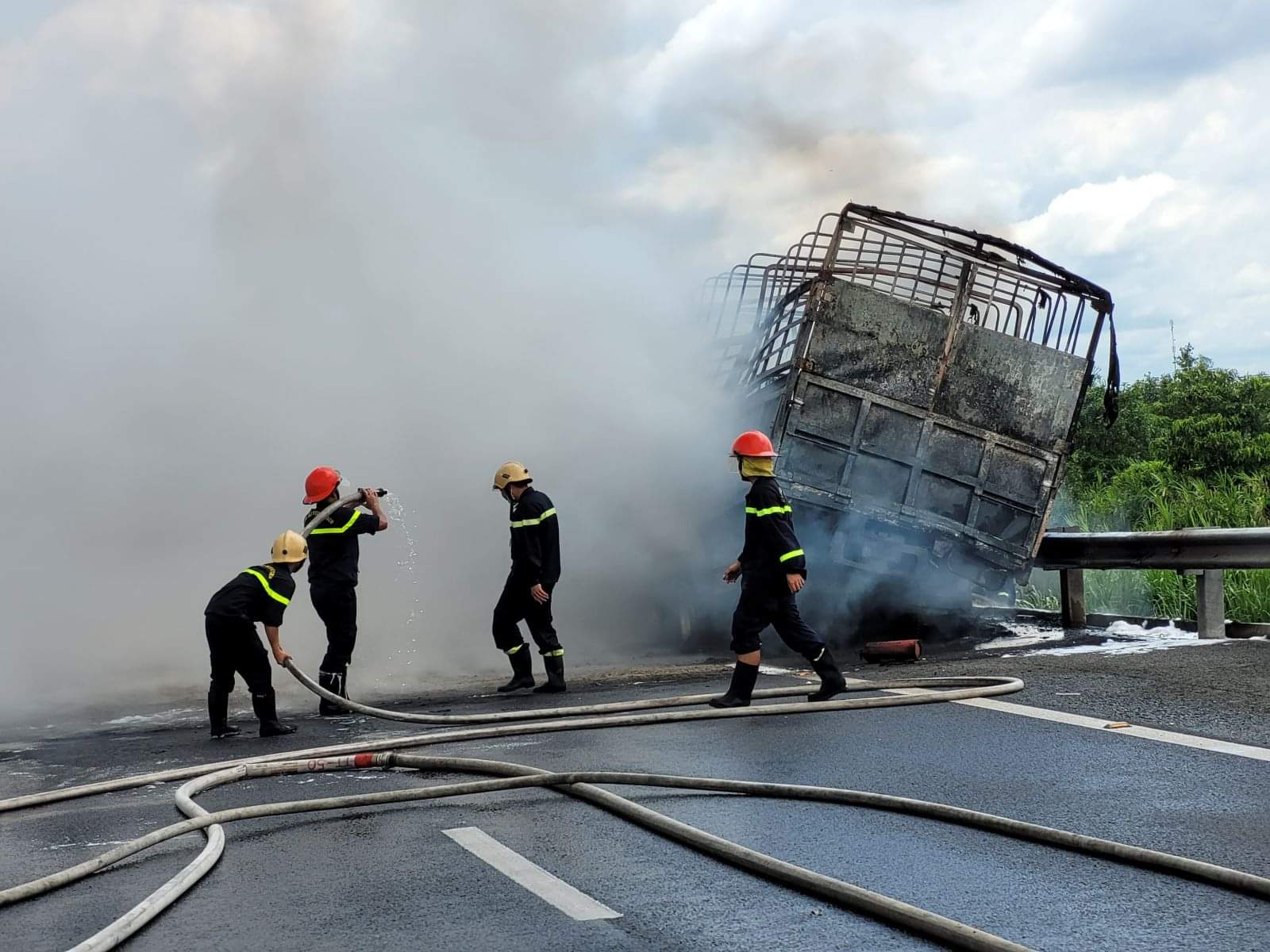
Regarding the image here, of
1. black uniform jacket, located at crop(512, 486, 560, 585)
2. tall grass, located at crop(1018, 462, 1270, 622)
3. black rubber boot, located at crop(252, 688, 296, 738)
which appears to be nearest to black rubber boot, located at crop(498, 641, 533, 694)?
black uniform jacket, located at crop(512, 486, 560, 585)

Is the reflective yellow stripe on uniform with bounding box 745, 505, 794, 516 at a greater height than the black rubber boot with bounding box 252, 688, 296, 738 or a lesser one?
greater

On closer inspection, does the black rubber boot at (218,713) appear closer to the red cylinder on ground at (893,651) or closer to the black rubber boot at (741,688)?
the black rubber boot at (741,688)

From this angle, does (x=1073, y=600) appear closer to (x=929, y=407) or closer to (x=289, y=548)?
(x=929, y=407)

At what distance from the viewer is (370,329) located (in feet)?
47.3

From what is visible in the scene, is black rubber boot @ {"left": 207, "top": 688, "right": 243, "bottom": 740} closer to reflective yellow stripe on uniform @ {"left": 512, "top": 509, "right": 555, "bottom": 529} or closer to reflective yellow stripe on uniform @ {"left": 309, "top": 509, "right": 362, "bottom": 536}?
reflective yellow stripe on uniform @ {"left": 309, "top": 509, "right": 362, "bottom": 536}

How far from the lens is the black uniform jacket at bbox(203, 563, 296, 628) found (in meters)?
8.27

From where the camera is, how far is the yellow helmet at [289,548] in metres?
8.52

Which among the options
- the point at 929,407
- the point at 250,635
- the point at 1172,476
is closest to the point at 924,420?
the point at 929,407

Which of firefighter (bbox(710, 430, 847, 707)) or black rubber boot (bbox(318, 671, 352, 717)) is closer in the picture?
firefighter (bbox(710, 430, 847, 707))

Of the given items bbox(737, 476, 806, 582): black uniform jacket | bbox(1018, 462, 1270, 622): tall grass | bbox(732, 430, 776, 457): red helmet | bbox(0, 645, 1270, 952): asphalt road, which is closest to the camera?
bbox(0, 645, 1270, 952): asphalt road

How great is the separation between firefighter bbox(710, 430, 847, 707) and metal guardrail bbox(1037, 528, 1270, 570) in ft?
10.7

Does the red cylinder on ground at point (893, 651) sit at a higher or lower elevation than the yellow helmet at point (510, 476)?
lower

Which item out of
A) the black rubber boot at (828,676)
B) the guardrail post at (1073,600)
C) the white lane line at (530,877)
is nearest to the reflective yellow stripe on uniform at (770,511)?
the black rubber boot at (828,676)

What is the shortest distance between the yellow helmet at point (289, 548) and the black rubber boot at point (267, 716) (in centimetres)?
86
